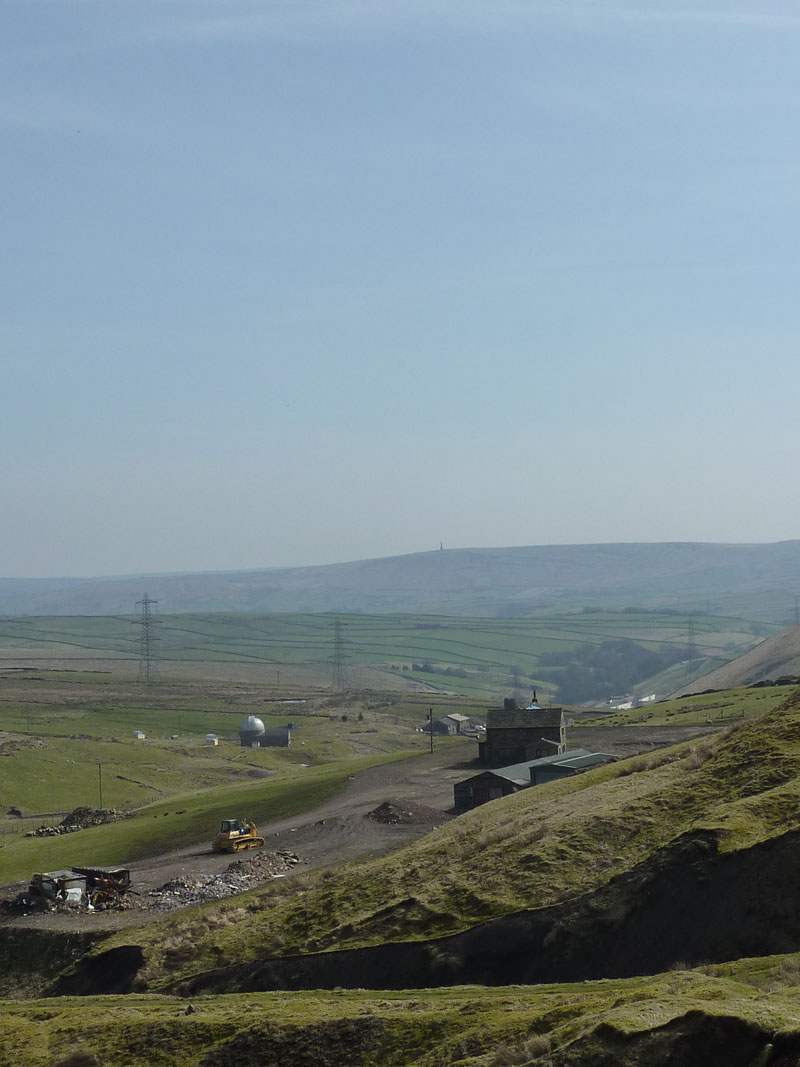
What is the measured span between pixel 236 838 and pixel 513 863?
28.3 metres

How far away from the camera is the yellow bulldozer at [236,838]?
6481cm

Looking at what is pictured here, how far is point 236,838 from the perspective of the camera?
65062mm

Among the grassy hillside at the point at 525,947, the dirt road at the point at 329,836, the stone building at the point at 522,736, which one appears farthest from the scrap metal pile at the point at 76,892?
the stone building at the point at 522,736

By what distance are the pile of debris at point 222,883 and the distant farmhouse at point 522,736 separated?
29.8 meters

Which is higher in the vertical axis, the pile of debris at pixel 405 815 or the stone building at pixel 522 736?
the stone building at pixel 522 736

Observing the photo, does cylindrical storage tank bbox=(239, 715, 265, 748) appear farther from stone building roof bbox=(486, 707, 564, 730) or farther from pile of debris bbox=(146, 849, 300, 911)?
pile of debris bbox=(146, 849, 300, 911)

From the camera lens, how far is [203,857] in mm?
65000

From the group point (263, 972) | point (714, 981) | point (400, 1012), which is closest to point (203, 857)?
point (263, 972)

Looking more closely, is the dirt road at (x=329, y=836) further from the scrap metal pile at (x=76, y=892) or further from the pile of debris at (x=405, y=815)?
the scrap metal pile at (x=76, y=892)

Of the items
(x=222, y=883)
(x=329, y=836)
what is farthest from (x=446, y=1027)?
(x=329, y=836)

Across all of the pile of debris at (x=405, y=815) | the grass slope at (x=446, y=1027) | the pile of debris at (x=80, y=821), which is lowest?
the pile of debris at (x=80, y=821)

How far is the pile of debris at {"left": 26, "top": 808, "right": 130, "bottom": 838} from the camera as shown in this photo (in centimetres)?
8719

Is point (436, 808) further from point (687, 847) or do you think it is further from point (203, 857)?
point (687, 847)

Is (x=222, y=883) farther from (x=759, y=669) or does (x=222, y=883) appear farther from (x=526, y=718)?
(x=759, y=669)
